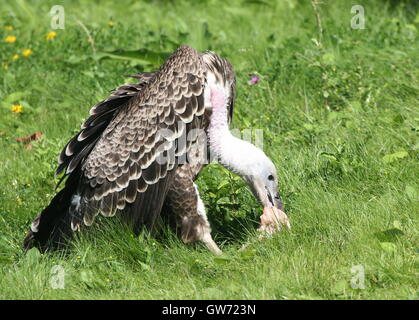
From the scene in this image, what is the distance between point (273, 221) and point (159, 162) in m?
0.86

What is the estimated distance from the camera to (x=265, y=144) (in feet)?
23.0

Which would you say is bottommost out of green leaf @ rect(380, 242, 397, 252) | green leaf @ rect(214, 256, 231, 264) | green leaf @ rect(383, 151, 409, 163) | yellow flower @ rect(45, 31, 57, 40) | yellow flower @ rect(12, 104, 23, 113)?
green leaf @ rect(214, 256, 231, 264)

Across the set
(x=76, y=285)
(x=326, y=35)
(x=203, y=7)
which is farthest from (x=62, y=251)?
(x=203, y=7)

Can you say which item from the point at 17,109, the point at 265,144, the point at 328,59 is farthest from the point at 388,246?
the point at 17,109

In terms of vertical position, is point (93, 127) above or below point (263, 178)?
above

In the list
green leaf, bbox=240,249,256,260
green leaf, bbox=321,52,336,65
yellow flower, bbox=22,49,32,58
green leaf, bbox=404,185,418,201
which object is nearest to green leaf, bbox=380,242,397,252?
green leaf, bbox=404,185,418,201

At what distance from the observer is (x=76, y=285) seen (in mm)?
5309

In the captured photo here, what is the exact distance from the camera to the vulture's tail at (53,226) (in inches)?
235

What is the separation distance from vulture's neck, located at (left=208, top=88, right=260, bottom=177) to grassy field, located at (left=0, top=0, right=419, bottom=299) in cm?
30

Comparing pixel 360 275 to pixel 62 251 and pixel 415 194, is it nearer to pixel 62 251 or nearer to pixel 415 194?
pixel 415 194

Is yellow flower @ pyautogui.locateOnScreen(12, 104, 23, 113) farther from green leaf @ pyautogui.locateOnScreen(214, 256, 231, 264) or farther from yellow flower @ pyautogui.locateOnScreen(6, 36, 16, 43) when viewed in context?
green leaf @ pyautogui.locateOnScreen(214, 256, 231, 264)

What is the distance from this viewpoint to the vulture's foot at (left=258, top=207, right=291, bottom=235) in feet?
18.5

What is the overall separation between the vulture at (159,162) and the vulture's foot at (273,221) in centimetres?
3

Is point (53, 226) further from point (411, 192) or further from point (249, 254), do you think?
point (411, 192)
